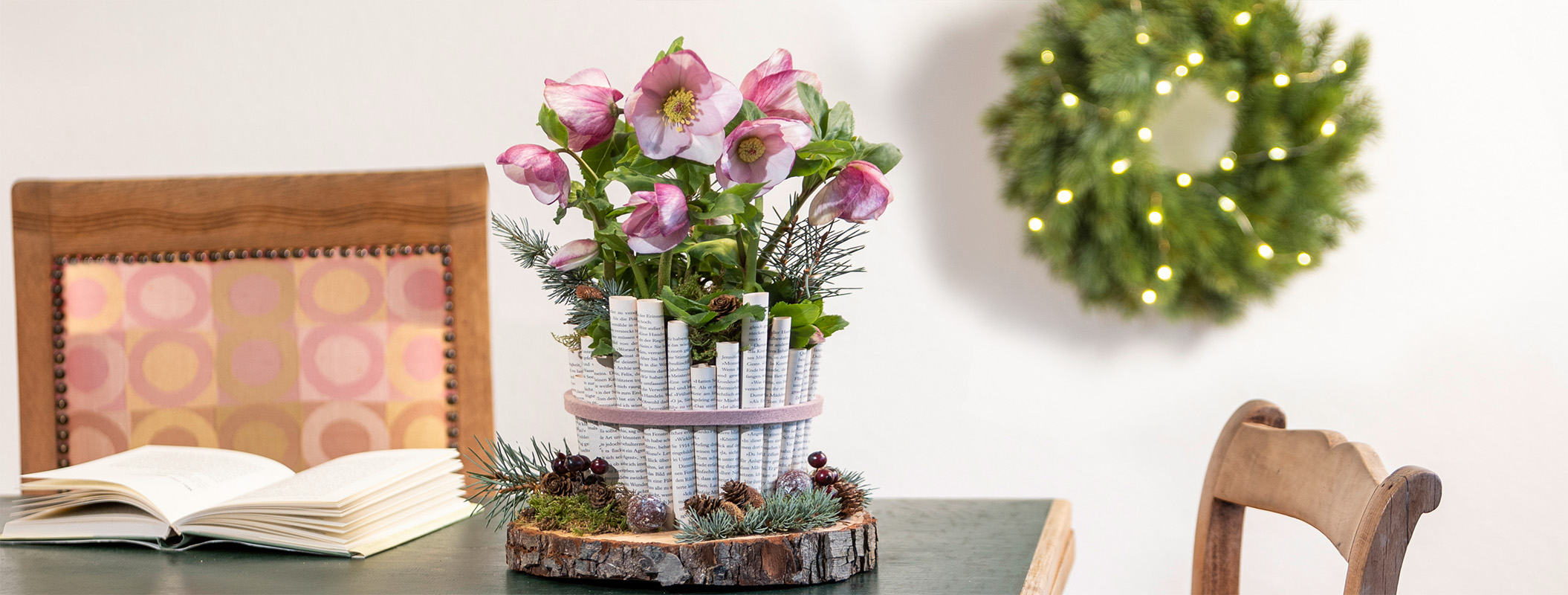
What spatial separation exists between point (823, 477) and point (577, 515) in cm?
19

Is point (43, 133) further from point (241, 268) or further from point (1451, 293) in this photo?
point (1451, 293)

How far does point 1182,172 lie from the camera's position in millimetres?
1800

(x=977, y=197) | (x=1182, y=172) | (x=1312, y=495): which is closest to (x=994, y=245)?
(x=977, y=197)

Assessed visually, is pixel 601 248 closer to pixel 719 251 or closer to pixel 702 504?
pixel 719 251

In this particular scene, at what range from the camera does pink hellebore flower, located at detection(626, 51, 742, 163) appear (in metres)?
0.74

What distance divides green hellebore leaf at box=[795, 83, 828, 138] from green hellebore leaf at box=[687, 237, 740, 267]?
0.11 metres

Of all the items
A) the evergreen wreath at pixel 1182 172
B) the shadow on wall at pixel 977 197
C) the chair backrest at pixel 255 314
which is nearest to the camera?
the chair backrest at pixel 255 314

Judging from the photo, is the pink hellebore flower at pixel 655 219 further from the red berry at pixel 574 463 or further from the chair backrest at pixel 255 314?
the chair backrest at pixel 255 314

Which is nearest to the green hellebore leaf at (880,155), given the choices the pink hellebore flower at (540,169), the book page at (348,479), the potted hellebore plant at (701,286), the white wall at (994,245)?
the potted hellebore plant at (701,286)

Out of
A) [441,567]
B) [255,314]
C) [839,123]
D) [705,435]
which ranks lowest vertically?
[441,567]

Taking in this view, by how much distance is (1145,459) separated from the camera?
6.20 feet

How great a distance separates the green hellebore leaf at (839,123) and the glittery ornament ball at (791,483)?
0.83 feet

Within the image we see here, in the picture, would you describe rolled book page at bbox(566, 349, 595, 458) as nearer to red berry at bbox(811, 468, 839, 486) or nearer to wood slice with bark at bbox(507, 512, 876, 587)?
wood slice with bark at bbox(507, 512, 876, 587)

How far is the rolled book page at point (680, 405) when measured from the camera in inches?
31.0
